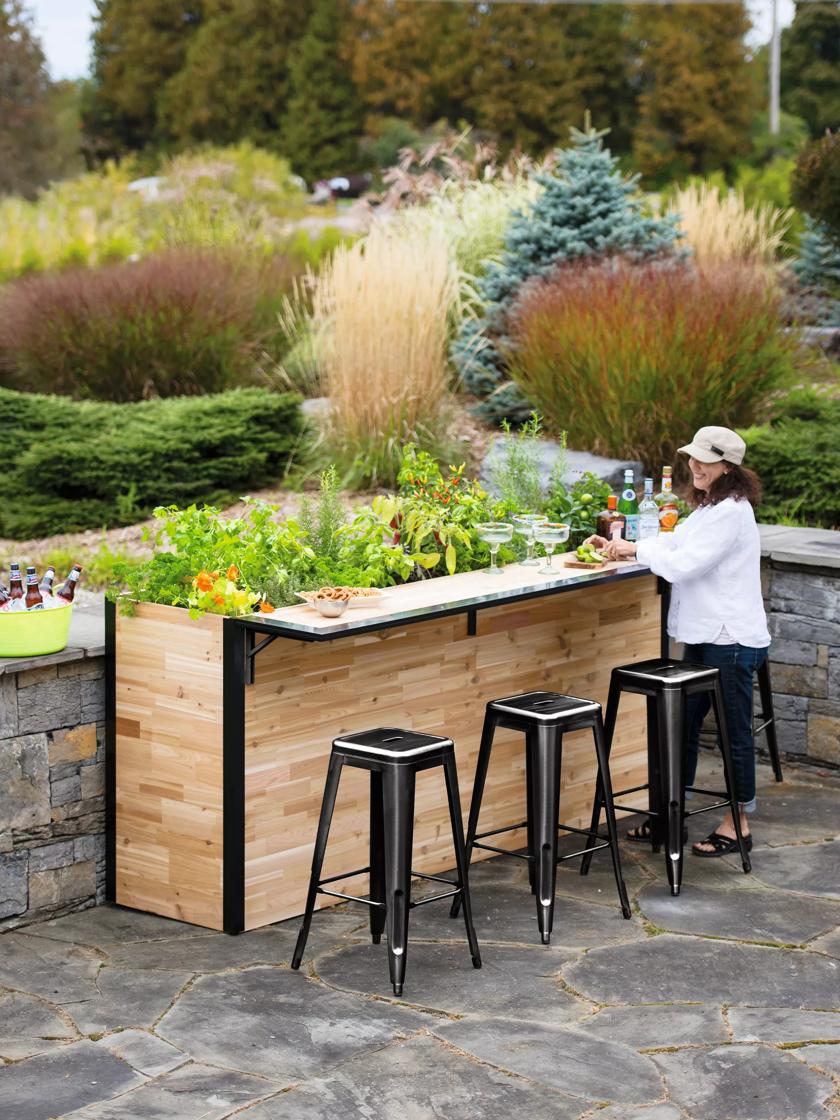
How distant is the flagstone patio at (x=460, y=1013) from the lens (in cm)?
348

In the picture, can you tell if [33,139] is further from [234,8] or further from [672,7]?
[672,7]

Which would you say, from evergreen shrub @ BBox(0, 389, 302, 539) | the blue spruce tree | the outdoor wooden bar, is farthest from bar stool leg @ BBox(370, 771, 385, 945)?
the blue spruce tree

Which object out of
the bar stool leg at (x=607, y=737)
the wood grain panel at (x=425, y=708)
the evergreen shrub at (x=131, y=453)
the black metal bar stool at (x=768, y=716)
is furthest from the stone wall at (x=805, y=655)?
the evergreen shrub at (x=131, y=453)

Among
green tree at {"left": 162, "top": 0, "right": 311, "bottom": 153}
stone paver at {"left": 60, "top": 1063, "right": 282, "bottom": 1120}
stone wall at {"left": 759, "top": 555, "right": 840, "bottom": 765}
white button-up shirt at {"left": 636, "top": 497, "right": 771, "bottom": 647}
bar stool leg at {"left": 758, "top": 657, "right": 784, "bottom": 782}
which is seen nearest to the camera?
stone paver at {"left": 60, "top": 1063, "right": 282, "bottom": 1120}

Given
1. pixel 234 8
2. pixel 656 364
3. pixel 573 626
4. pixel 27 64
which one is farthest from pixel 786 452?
pixel 234 8

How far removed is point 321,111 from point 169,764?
35.8 meters

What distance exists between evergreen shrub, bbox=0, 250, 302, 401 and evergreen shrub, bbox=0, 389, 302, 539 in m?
0.67

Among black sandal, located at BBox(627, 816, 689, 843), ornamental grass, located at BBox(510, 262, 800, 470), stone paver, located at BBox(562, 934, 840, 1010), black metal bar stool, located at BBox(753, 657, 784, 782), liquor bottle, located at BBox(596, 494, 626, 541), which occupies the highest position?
ornamental grass, located at BBox(510, 262, 800, 470)

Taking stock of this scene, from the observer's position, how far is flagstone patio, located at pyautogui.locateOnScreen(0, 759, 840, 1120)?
11.4 ft

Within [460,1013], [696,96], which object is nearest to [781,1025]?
[460,1013]

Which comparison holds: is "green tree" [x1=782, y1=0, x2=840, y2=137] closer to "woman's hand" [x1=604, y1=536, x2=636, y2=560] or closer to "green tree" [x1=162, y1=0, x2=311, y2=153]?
"green tree" [x1=162, y1=0, x2=311, y2=153]

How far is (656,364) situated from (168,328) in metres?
3.32

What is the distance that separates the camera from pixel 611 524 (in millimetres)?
5531

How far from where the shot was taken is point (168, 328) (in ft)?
32.1
